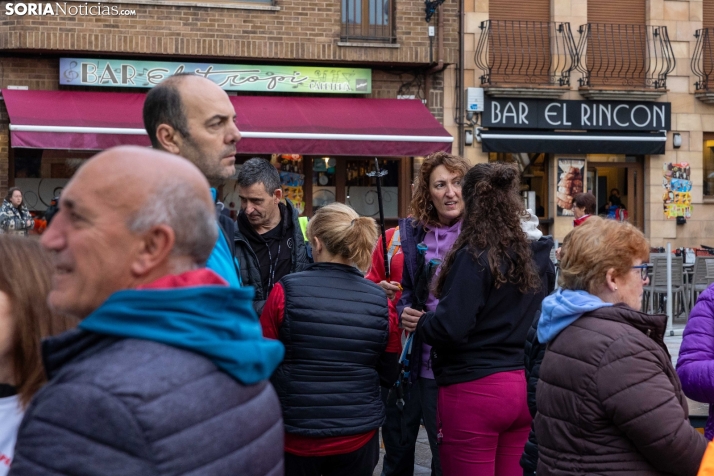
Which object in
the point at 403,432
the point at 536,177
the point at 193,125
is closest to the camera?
the point at 193,125

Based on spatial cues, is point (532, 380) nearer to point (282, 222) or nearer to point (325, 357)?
point (325, 357)

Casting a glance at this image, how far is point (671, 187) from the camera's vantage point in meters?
17.3

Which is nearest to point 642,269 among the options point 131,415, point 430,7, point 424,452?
point 131,415

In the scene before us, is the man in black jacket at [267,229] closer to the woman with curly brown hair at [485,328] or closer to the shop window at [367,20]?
the woman with curly brown hair at [485,328]

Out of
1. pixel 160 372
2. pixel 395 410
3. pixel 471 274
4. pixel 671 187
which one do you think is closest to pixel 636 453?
pixel 471 274

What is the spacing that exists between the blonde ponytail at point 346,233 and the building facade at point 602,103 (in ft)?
39.7

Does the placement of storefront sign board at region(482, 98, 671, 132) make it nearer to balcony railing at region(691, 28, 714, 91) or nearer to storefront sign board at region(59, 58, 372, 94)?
balcony railing at region(691, 28, 714, 91)

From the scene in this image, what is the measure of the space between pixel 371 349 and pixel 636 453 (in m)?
1.50

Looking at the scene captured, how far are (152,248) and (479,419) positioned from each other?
8.76ft

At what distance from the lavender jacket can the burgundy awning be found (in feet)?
35.0

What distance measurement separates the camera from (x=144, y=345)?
155cm

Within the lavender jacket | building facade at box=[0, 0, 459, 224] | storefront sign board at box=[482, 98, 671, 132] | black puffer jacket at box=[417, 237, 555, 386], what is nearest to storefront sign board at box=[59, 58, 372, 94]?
building facade at box=[0, 0, 459, 224]

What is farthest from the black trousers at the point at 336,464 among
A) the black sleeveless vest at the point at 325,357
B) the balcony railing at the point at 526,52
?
the balcony railing at the point at 526,52

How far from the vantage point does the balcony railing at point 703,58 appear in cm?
1750
